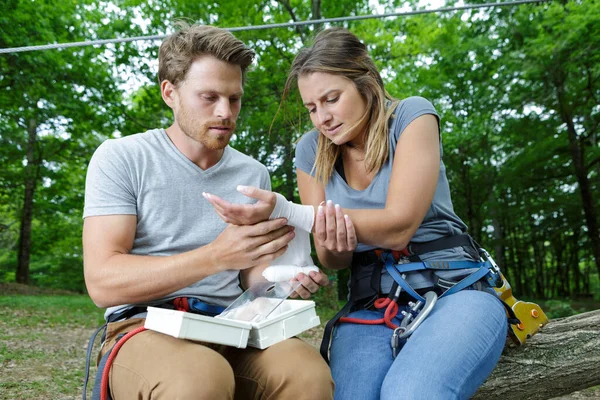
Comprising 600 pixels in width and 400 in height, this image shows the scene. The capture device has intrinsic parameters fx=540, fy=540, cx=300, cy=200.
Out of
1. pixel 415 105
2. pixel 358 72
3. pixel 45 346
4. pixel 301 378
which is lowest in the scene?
pixel 45 346

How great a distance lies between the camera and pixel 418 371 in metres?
1.77

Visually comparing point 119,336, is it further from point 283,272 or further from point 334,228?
point 334,228

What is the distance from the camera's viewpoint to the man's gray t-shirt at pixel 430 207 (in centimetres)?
220

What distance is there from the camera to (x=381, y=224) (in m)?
2.02

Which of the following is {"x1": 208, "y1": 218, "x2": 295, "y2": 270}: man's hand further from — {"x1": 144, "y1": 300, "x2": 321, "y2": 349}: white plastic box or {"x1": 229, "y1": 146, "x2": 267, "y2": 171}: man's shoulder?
{"x1": 229, "y1": 146, "x2": 267, "y2": 171}: man's shoulder

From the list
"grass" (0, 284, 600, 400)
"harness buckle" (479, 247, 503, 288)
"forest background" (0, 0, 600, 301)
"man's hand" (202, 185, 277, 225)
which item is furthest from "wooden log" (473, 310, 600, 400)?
"forest background" (0, 0, 600, 301)

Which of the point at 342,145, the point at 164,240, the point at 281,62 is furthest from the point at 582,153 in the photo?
the point at 164,240

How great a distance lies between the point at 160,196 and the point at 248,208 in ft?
1.69

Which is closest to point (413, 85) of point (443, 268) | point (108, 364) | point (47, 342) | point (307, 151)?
point (47, 342)

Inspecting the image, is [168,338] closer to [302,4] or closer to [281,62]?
[281,62]

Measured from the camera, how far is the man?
1716 mm

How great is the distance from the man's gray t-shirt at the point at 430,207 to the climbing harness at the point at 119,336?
71 centimetres

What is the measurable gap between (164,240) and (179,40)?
0.87 m

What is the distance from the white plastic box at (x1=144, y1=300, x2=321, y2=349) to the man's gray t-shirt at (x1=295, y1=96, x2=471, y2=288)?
47cm
